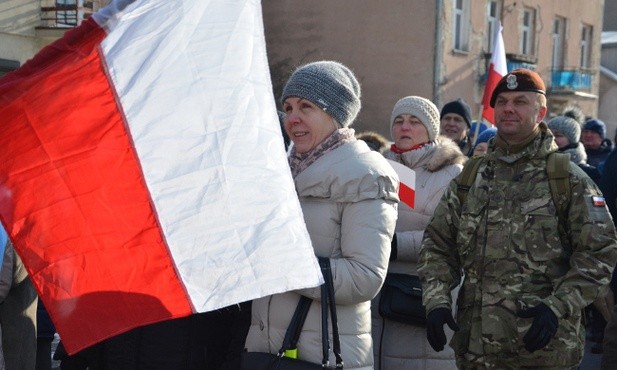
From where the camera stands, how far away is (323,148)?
3980 mm

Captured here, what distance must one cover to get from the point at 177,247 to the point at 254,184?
30 centimetres

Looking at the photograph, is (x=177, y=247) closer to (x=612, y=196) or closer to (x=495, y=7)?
(x=612, y=196)

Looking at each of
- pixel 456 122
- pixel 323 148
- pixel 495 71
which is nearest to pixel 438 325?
pixel 323 148

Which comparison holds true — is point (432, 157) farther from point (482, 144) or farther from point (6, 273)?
point (482, 144)

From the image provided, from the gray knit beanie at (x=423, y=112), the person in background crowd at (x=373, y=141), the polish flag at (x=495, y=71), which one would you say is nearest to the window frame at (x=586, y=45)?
the polish flag at (x=495, y=71)

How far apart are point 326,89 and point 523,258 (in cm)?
98

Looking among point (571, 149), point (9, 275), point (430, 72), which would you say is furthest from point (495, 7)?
point (9, 275)

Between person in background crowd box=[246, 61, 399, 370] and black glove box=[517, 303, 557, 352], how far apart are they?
0.59m

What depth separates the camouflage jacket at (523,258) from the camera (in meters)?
3.98

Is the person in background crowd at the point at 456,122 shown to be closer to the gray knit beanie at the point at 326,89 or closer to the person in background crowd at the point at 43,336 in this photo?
the person in background crowd at the point at 43,336

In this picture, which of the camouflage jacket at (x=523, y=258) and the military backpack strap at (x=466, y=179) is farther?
the military backpack strap at (x=466, y=179)

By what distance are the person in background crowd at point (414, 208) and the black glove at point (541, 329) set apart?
1.06m

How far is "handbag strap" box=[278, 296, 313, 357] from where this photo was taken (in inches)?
146

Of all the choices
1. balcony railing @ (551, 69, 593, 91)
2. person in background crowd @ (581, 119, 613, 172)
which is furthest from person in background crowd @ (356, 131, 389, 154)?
balcony railing @ (551, 69, 593, 91)
